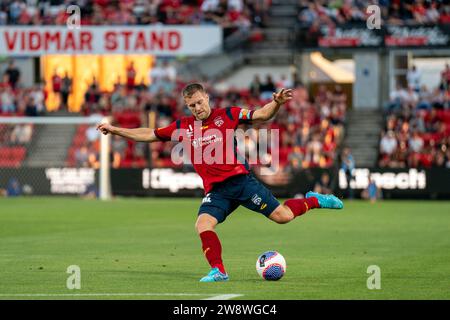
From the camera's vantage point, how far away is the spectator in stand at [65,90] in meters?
46.3

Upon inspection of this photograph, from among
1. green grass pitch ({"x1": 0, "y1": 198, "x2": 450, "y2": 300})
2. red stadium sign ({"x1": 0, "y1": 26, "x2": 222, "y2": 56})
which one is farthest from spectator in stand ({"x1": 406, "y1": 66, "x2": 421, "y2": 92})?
green grass pitch ({"x1": 0, "y1": 198, "x2": 450, "y2": 300})

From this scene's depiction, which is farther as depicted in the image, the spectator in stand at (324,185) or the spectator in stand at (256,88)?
the spectator in stand at (256,88)

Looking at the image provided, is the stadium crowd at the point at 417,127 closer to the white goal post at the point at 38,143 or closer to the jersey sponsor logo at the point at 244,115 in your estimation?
the white goal post at the point at 38,143

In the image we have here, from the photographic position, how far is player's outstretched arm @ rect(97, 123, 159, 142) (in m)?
14.5

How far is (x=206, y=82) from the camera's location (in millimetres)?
45438

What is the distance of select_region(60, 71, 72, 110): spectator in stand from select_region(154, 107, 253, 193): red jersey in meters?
32.6

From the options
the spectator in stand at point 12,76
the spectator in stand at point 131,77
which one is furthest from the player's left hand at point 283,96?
the spectator in stand at point 12,76

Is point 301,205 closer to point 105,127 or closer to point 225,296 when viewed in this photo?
point 105,127

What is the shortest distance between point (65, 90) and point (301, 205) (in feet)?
106

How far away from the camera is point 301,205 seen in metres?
Answer: 14.9

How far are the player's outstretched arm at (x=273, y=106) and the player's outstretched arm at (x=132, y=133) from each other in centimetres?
148

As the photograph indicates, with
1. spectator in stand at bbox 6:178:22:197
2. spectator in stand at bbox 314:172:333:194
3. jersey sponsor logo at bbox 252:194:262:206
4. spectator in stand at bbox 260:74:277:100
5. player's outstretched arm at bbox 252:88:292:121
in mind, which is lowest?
spectator in stand at bbox 6:178:22:197

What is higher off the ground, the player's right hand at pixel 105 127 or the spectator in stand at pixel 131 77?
the player's right hand at pixel 105 127

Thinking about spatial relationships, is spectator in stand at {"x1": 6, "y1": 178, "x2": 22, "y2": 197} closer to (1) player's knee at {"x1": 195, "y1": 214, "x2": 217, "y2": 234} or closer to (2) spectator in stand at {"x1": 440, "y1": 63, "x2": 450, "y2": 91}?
(2) spectator in stand at {"x1": 440, "y1": 63, "x2": 450, "y2": 91}
